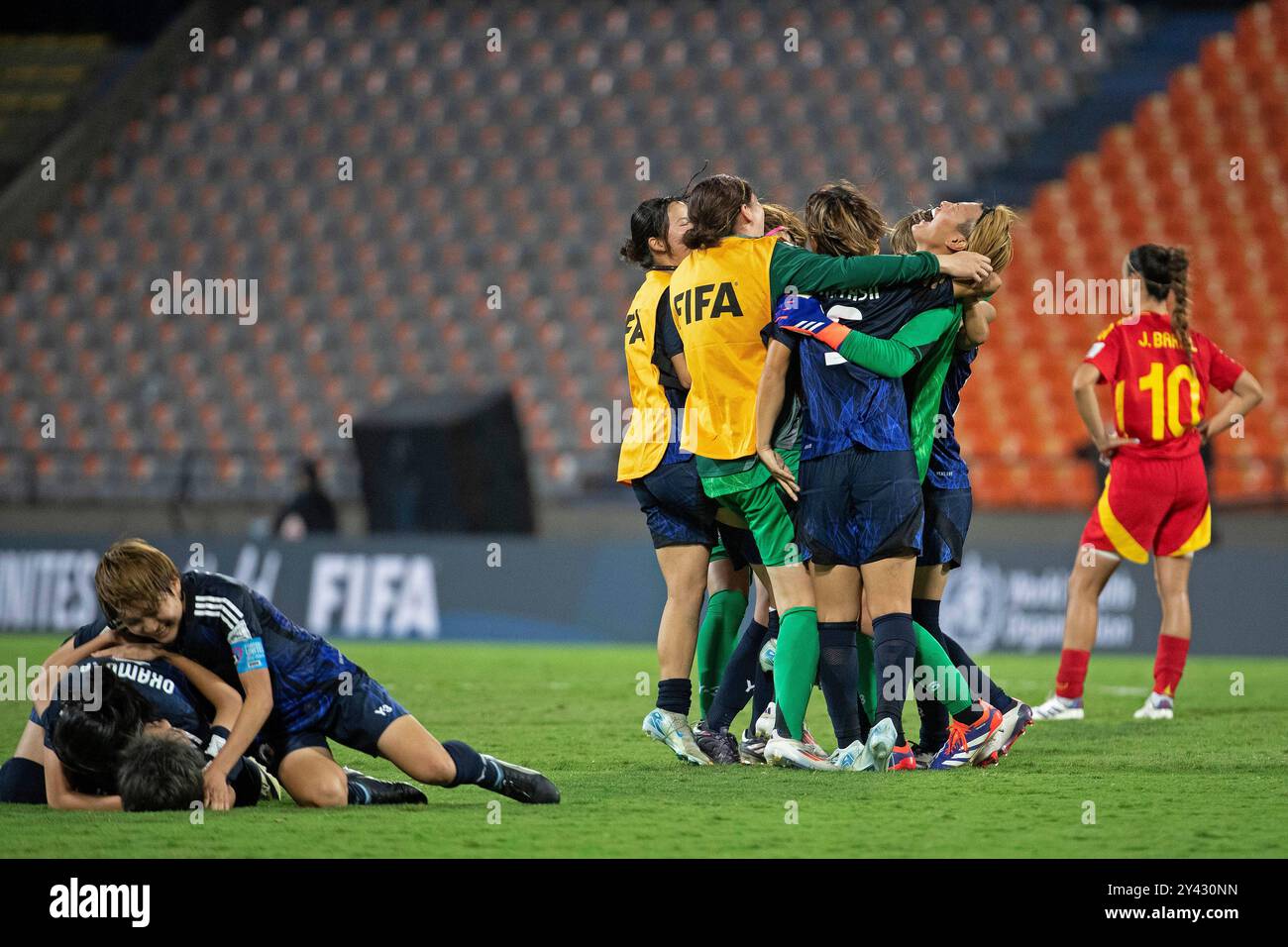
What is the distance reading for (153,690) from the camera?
5148mm

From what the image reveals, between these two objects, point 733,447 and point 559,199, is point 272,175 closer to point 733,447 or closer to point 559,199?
point 559,199

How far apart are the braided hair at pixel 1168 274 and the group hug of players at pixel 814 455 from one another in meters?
1.93

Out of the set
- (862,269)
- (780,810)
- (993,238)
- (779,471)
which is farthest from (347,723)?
(993,238)

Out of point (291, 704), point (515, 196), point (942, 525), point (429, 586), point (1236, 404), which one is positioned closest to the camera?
point (291, 704)

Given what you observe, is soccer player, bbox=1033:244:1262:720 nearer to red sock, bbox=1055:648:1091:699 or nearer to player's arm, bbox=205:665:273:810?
red sock, bbox=1055:648:1091:699

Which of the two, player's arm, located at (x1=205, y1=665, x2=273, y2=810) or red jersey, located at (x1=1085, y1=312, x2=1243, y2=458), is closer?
player's arm, located at (x1=205, y1=665, x2=273, y2=810)

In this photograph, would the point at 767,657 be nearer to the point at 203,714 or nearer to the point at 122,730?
the point at 203,714

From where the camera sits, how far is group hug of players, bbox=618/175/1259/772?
5.77 meters

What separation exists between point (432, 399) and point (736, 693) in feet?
28.4

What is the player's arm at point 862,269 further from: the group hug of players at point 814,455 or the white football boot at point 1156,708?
the white football boot at point 1156,708

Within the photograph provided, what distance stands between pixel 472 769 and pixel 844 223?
2258 mm

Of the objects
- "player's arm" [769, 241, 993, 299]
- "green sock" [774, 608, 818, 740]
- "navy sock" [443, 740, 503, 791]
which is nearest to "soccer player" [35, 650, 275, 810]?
"navy sock" [443, 740, 503, 791]

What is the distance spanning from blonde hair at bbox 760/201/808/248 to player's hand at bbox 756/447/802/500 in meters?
0.94
